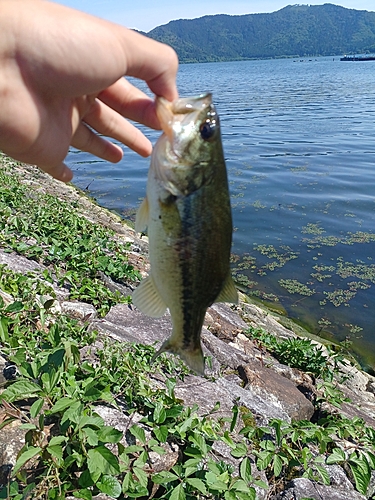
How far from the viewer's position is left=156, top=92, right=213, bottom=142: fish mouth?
2.31m

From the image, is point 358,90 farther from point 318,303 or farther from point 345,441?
point 345,441

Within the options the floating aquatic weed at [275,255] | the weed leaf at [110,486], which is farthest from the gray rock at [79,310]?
the floating aquatic weed at [275,255]

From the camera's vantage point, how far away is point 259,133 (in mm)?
26219

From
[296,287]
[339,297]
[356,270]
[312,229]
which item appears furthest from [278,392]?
[312,229]

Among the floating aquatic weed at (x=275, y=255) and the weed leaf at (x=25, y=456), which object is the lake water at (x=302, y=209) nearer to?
the floating aquatic weed at (x=275, y=255)

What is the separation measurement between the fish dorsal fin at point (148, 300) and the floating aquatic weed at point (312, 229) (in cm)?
1111

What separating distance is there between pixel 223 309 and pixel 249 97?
134 feet

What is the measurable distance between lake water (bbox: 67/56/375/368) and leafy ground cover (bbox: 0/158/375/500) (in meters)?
4.68

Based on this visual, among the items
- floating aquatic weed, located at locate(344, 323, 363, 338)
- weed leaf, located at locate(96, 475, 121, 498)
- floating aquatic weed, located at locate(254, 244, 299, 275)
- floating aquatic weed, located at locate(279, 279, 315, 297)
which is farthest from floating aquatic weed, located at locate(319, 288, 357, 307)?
weed leaf, located at locate(96, 475, 121, 498)

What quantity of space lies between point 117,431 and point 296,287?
8.31 m

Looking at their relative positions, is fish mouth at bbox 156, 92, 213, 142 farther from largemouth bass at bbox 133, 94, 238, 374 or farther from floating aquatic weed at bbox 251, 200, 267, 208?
floating aquatic weed at bbox 251, 200, 267, 208

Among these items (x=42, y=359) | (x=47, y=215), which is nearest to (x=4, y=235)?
(x=47, y=215)

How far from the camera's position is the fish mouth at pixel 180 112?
231 centimetres

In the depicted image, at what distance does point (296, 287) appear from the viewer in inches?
417
